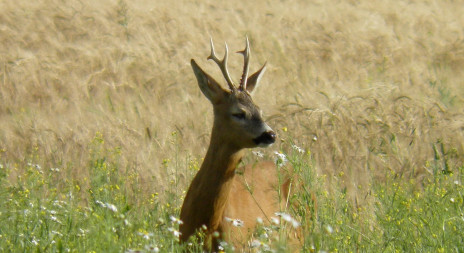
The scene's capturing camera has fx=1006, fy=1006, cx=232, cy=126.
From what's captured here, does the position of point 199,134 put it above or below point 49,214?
below

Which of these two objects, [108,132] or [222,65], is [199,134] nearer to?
[108,132]

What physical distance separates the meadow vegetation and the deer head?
1.13 feet

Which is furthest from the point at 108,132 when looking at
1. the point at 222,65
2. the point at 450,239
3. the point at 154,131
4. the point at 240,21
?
the point at 450,239

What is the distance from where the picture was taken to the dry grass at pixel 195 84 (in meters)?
11.7

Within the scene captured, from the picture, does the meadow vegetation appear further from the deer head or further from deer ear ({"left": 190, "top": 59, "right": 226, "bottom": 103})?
deer ear ({"left": 190, "top": 59, "right": 226, "bottom": 103})

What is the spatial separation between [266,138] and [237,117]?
39 cm

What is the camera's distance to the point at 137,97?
41.2 ft

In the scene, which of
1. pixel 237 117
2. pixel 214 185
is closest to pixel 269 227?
pixel 214 185

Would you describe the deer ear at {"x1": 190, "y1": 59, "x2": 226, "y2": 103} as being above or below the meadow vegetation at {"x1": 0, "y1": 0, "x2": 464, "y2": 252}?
above

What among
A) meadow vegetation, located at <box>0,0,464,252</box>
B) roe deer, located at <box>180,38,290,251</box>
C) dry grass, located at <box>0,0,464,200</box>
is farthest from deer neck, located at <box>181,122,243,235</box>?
dry grass, located at <box>0,0,464,200</box>

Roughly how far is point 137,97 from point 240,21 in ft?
10.9

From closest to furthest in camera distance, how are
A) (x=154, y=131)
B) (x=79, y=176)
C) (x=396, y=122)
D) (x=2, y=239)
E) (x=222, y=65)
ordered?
1. (x=2, y=239)
2. (x=222, y=65)
3. (x=79, y=176)
4. (x=154, y=131)
5. (x=396, y=122)

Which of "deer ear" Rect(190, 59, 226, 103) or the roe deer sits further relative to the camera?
"deer ear" Rect(190, 59, 226, 103)

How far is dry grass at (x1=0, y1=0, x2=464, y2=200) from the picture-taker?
11695mm
